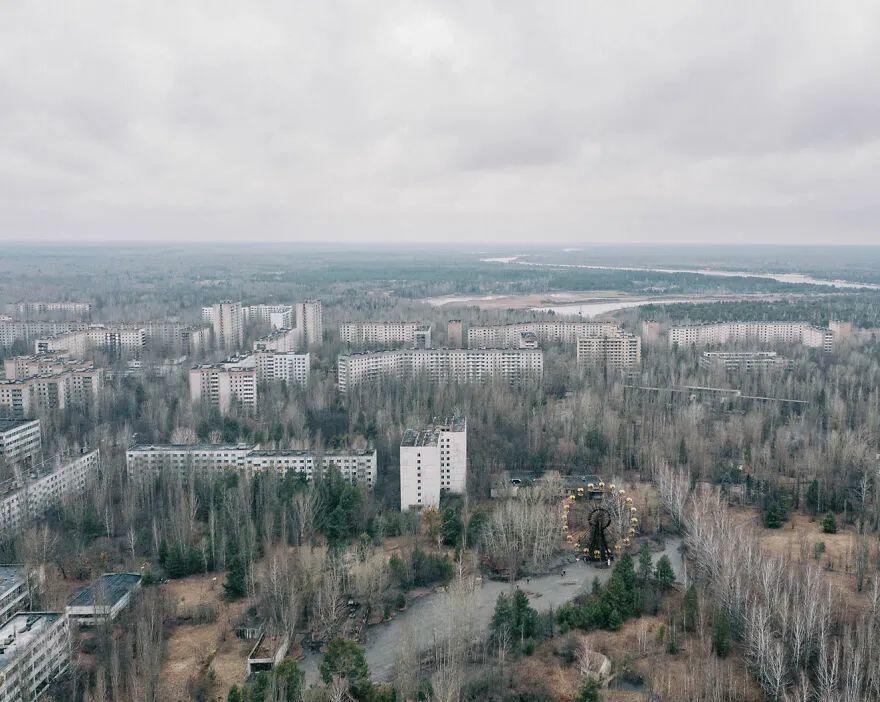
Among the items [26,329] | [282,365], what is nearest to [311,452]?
[282,365]

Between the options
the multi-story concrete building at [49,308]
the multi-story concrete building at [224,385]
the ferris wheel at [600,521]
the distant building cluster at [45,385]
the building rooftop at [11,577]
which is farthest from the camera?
the multi-story concrete building at [49,308]

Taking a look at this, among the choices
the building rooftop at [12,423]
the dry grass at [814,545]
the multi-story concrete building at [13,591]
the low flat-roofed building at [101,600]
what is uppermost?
the building rooftop at [12,423]

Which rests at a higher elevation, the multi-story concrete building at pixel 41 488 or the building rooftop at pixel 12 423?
the building rooftop at pixel 12 423

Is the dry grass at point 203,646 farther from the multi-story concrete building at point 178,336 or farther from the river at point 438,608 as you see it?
the multi-story concrete building at point 178,336

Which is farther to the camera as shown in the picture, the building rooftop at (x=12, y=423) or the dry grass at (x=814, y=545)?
the building rooftop at (x=12, y=423)

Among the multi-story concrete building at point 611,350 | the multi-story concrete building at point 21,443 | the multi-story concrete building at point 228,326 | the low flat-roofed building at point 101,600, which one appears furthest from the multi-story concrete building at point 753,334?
the low flat-roofed building at point 101,600

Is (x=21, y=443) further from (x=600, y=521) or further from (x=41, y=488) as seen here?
(x=600, y=521)

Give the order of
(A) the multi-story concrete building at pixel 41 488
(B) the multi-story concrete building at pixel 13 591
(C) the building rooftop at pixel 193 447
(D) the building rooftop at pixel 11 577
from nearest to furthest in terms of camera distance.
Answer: (B) the multi-story concrete building at pixel 13 591
(D) the building rooftop at pixel 11 577
(A) the multi-story concrete building at pixel 41 488
(C) the building rooftop at pixel 193 447
